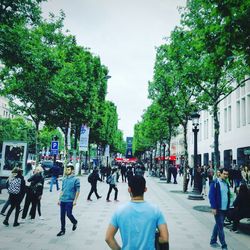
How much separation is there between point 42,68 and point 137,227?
1186 cm

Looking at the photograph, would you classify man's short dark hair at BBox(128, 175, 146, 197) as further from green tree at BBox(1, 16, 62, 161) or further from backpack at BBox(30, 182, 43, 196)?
green tree at BBox(1, 16, 62, 161)

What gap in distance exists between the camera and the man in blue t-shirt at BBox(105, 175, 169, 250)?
3.18 metres

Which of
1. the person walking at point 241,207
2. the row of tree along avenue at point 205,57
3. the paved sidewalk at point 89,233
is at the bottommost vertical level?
the paved sidewalk at point 89,233

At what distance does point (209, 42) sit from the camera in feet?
28.6

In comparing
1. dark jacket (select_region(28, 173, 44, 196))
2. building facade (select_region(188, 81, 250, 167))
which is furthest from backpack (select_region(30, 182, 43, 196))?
building facade (select_region(188, 81, 250, 167))

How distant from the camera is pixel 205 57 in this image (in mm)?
14633

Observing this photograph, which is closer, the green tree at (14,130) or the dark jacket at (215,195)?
the dark jacket at (215,195)

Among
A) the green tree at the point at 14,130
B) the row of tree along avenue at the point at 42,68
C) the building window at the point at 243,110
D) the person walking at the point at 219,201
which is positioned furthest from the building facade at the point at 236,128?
the green tree at the point at 14,130

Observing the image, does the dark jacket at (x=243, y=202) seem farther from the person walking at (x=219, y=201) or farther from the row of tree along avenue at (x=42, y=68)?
the row of tree along avenue at (x=42, y=68)

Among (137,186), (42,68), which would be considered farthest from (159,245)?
(42,68)

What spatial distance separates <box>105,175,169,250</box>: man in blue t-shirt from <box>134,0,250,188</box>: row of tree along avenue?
5987 mm

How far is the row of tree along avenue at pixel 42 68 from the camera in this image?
12594mm

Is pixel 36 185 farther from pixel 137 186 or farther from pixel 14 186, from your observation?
pixel 137 186

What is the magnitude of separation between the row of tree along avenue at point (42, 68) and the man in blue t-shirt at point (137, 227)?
34.0 feet
